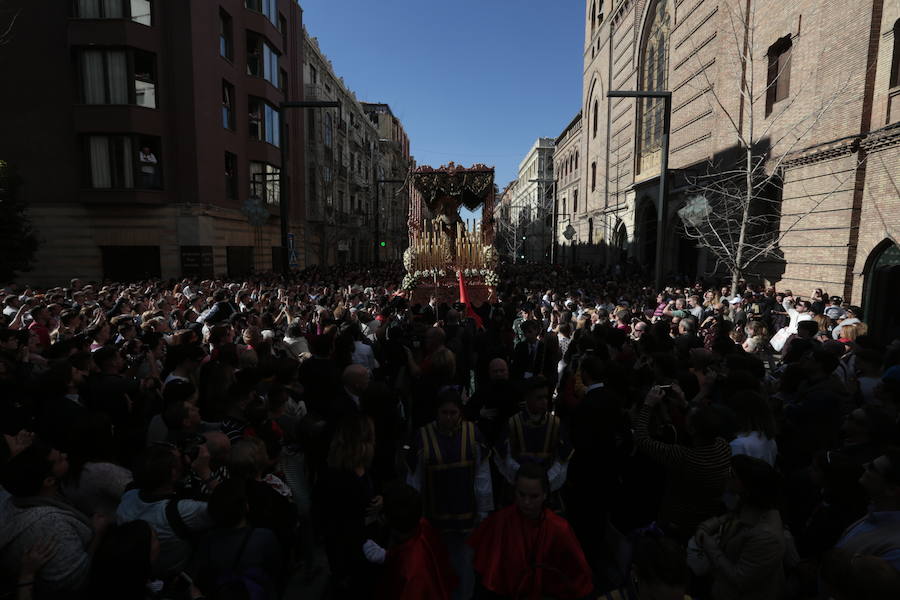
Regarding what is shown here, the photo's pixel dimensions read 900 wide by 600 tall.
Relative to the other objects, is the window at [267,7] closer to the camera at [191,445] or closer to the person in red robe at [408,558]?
the camera at [191,445]

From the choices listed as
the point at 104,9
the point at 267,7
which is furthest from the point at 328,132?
the point at 104,9

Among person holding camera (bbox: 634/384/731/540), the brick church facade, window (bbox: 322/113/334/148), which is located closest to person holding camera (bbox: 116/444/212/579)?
person holding camera (bbox: 634/384/731/540)

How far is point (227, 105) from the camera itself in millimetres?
21828

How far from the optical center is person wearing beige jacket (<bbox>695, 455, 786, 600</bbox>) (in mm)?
2422

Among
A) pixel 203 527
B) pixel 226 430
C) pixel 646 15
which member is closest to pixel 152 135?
pixel 226 430

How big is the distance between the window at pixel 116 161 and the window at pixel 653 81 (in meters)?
22.7

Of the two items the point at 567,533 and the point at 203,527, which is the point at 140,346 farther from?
the point at 567,533

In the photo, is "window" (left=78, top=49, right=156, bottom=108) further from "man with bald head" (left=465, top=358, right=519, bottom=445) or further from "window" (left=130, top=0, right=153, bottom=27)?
"man with bald head" (left=465, top=358, right=519, bottom=445)

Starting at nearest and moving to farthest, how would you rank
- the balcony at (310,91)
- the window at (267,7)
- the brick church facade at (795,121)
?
the brick church facade at (795,121) < the window at (267,7) < the balcony at (310,91)

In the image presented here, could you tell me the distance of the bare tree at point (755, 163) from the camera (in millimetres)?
12500

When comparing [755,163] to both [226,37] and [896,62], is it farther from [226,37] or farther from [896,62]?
[226,37]

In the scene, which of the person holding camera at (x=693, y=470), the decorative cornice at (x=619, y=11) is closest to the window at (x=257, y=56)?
the decorative cornice at (x=619, y=11)

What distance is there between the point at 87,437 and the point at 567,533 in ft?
9.66

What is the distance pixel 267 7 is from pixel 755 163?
23856 mm
